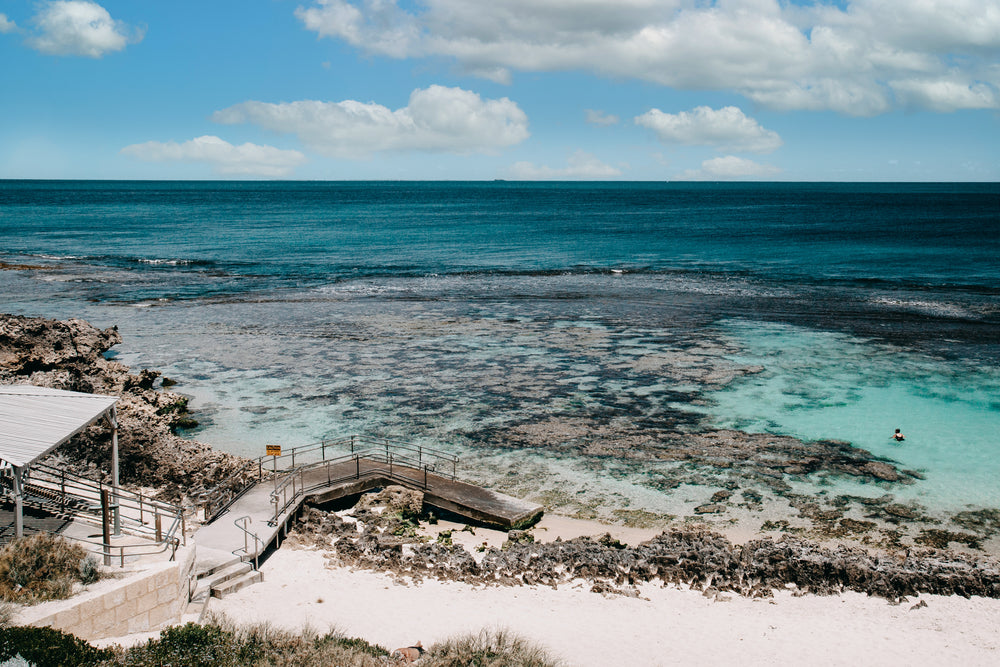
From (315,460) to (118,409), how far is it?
5846mm

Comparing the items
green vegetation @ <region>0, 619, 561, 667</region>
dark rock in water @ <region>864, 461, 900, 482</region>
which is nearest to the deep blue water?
dark rock in water @ <region>864, 461, 900, 482</region>

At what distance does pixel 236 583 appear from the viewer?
13719mm

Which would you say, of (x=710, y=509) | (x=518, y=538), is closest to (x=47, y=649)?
(x=518, y=538)

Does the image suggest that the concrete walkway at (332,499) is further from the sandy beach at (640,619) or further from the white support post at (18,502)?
the white support post at (18,502)

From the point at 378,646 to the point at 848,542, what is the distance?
433 inches

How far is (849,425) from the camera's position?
959 inches

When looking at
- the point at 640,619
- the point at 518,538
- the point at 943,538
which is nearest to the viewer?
the point at 640,619

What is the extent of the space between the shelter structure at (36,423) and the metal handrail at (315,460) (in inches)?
176

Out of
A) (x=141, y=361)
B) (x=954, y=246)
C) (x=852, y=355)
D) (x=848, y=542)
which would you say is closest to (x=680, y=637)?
(x=848, y=542)

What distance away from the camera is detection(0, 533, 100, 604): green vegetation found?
10297mm

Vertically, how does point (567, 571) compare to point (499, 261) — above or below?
below

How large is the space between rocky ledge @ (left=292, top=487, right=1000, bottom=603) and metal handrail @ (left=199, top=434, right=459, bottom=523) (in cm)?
244

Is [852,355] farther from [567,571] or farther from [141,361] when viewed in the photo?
[141,361]

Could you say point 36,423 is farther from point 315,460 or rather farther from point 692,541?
point 692,541
